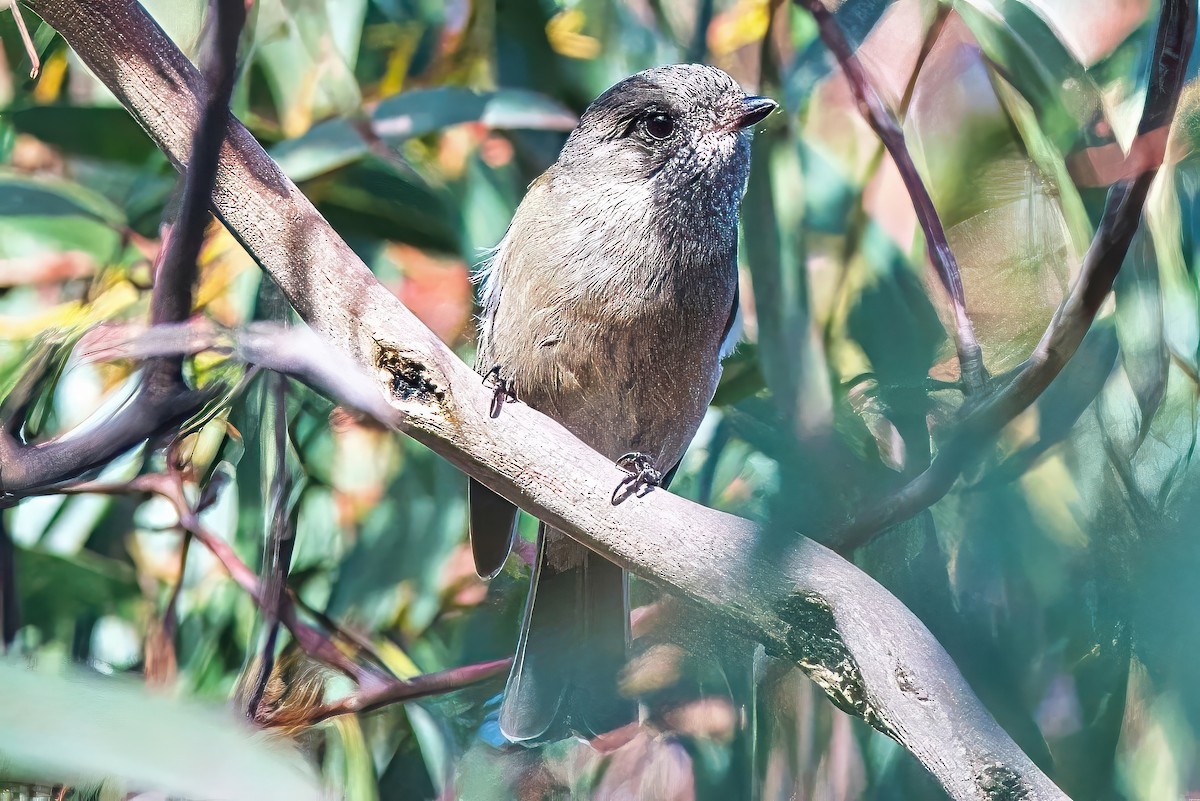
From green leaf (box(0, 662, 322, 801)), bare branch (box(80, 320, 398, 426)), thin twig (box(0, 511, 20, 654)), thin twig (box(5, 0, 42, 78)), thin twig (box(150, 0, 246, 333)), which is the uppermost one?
thin twig (box(5, 0, 42, 78))

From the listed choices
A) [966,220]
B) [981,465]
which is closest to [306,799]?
[981,465]

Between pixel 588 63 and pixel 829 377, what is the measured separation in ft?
1.31

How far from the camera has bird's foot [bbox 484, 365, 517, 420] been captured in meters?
0.98

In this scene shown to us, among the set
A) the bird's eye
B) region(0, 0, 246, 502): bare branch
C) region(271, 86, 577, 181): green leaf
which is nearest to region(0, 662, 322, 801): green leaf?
region(0, 0, 246, 502): bare branch

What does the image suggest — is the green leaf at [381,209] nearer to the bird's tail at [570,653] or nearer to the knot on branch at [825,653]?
the bird's tail at [570,653]

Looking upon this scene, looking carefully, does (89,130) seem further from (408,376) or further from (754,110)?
(754,110)

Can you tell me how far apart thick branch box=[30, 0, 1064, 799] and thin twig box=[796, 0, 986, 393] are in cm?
23

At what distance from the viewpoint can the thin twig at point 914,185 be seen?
36.7 inches

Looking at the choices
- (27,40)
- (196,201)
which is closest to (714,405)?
(196,201)

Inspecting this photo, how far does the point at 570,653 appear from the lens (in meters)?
0.99

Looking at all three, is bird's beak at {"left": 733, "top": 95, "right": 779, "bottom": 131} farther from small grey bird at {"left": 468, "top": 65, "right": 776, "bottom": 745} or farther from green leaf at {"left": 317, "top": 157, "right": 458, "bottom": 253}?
green leaf at {"left": 317, "top": 157, "right": 458, "bottom": 253}

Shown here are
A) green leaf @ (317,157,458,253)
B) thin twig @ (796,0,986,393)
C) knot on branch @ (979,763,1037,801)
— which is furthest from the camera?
green leaf @ (317,157,458,253)

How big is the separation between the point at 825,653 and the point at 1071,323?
38 centimetres

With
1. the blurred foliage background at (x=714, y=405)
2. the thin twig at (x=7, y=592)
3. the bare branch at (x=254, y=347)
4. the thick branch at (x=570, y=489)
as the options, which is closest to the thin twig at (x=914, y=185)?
the blurred foliage background at (x=714, y=405)
